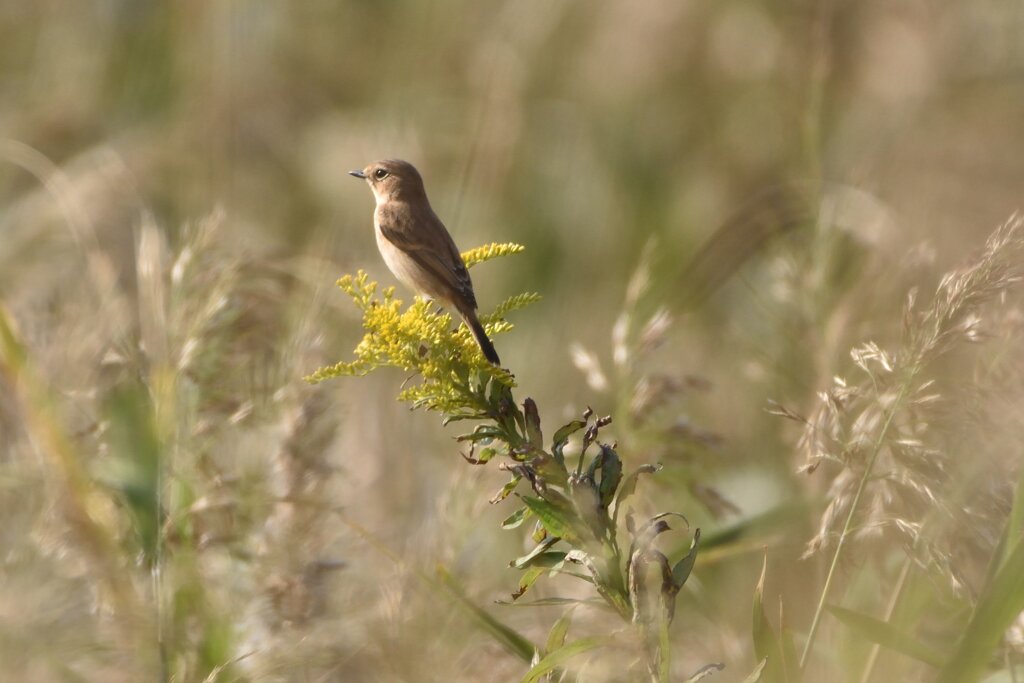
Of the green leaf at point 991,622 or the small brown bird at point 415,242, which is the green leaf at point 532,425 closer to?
the green leaf at point 991,622

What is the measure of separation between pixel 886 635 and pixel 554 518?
0.49 m

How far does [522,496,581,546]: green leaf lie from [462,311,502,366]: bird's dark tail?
292 mm

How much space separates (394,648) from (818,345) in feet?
3.68

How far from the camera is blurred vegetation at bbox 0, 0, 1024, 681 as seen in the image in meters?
1.79

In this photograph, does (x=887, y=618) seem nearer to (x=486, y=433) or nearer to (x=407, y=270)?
(x=486, y=433)

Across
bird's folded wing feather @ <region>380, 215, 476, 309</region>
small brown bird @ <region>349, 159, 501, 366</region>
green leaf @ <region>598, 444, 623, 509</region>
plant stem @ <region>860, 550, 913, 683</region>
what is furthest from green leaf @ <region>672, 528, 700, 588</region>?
bird's folded wing feather @ <region>380, 215, 476, 309</region>

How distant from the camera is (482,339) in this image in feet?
6.30

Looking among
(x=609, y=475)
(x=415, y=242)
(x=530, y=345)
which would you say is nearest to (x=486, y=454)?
(x=609, y=475)

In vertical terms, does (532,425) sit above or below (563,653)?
above

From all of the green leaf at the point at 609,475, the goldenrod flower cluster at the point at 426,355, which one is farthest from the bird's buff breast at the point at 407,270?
the green leaf at the point at 609,475

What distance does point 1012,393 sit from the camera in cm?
178

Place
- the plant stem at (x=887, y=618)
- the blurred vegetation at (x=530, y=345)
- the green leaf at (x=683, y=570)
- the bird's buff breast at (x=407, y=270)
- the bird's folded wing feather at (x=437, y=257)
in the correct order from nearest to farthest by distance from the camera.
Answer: the green leaf at (x=683, y=570), the plant stem at (x=887, y=618), the blurred vegetation at (x=530, y=345), the bird's folded wing feather at (x=437, y=257), the bird's buff breast at (x=407, y=270)

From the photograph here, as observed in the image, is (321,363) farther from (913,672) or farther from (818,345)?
(913,672)

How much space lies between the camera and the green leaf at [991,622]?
1.35 metres
